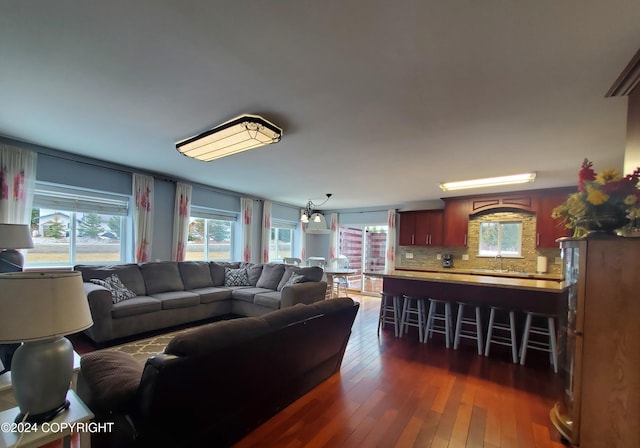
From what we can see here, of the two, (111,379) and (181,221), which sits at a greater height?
(181,221)

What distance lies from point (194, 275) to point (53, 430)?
12.5 ft

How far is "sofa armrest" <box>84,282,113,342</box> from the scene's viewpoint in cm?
326

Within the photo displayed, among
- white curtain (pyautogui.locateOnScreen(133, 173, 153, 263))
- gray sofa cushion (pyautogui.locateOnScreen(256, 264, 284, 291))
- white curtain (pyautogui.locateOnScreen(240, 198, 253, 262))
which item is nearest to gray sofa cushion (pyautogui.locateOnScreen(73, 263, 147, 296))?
white curtain (pyautogui.locateOnScreen(133, 173, 153, 263))

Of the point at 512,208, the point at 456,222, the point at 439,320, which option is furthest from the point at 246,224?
the point at 512,208

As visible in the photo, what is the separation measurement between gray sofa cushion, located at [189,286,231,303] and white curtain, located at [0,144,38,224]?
2.34 m

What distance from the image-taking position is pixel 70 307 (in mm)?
1257

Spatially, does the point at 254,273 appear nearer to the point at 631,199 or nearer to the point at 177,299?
the point at 177,299

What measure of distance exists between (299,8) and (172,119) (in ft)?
6.04

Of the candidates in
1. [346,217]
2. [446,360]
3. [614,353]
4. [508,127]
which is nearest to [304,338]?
[614,353]

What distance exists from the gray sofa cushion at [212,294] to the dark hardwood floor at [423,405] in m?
2.32

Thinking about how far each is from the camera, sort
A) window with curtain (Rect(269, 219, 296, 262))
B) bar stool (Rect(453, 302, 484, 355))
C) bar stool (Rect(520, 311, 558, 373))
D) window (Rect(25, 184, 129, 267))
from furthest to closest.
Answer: window with curtain (Rect(269, 219, 296, 262)), window (Rect(25, 184, 129, 267)), bar stool (Rect(453, 302, 484, 355)), bar stool (Rect(520, 311, 558, 373))

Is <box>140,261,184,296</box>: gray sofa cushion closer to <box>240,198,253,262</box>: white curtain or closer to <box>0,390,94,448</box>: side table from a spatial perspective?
<box>240,198,253,262</box>: white curtain

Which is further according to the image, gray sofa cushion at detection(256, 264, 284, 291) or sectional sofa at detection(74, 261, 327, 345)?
gray sofa cushion at detection(256, 264, 284, 291)

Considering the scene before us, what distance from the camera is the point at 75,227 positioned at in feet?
13.7
